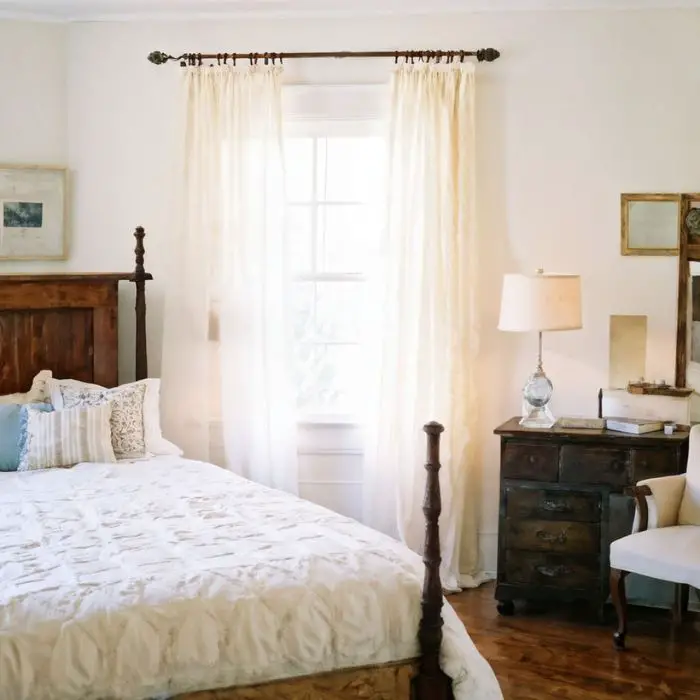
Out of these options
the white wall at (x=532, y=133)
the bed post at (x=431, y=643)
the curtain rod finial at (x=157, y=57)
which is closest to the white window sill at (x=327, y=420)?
the white wall at (x=532, y=133)

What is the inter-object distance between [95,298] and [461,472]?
1.95m

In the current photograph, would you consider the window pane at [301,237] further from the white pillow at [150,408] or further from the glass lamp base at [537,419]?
the glass lamp base at [537,419]

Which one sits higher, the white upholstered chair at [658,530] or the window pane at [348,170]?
the window pane at [348,170]

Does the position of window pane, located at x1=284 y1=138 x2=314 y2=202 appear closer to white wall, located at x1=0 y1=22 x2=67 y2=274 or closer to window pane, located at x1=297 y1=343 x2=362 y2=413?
window pane, located at x1=297 y1=343 x2=362 y2=413

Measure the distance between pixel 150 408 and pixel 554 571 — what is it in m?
1.95

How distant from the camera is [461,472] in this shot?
509 cm

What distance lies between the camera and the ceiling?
4.98 meters

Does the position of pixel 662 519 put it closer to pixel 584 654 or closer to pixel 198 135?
pixel 584 654

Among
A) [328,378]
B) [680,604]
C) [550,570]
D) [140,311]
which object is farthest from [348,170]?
[680,604]

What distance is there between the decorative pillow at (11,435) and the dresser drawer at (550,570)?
2.16 meters

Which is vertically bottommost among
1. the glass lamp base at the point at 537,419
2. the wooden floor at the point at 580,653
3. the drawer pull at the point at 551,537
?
the wooden floor at the point at 580,653

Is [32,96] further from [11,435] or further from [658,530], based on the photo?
[658,530]

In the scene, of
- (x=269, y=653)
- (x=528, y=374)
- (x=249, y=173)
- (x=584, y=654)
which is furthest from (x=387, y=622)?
(x=249, y=173)

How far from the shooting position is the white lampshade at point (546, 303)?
4.68m
